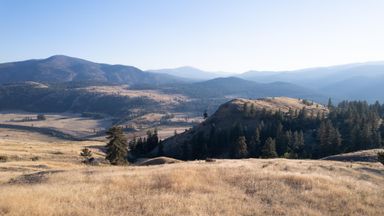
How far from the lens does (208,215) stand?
16.6 meters

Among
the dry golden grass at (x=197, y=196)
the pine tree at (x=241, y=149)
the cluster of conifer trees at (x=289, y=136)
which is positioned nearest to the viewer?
the dry golden grass at (x=197, y=196)

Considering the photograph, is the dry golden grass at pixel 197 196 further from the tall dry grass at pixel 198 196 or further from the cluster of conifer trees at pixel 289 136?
the cluster of conifer trees at pixel 289 136

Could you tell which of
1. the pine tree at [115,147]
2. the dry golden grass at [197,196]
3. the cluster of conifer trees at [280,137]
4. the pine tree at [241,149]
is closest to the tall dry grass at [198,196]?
the dry golden grass at [197,196]

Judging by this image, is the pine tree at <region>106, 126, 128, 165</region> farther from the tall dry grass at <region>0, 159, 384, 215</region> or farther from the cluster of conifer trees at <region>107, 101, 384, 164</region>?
the tall dry grass at <region>0, 159, 384, 215</region>

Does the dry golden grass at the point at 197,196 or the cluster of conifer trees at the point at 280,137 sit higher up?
the dry golden grass at the point at 197,196

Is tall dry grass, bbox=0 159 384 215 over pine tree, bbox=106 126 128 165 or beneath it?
over

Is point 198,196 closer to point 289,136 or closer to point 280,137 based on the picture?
point 289,136

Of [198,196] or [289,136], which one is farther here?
[289,136]

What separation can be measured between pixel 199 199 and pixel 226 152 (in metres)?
110

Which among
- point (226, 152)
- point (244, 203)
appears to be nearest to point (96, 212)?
point (244, 203)

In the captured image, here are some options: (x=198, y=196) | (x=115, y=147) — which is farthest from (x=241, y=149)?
(x=198, y=196)

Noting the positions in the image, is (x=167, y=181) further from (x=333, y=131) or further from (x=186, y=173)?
(x=333, y=131)

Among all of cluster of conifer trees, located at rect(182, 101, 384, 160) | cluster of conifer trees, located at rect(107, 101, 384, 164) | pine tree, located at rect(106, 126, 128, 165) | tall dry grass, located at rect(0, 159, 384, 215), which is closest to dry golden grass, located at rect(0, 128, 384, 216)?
tall dry grass, located at rect(0, 159, 384, 215)

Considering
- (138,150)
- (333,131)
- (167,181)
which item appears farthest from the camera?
(138,150)
